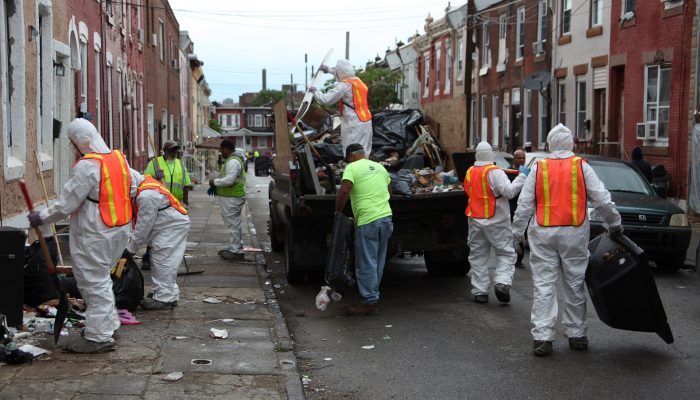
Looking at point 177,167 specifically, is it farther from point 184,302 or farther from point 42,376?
point 42,376

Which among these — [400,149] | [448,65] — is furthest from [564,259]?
[448,65]

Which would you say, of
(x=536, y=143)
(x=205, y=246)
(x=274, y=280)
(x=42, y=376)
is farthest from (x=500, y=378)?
(x=536, y=143)

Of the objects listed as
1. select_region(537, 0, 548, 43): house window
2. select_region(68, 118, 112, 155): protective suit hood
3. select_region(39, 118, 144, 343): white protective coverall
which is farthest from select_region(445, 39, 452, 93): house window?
select_region(39, 118, 144, 343): white protective coverall

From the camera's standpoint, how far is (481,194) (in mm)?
9227

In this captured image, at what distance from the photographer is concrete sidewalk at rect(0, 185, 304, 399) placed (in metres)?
5.73

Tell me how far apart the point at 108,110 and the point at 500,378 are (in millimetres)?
15501

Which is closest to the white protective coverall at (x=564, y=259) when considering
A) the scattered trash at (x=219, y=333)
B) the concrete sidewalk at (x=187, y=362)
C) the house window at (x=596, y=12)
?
the concrete sidewalk at (x=187, y=362)

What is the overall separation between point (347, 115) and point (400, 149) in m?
1.38

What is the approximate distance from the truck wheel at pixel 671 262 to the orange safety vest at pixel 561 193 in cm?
534

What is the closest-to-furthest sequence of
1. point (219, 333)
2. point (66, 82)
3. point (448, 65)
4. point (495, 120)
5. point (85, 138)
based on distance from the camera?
point (85, 138) → point (219, 333) → point (66, 82) → point (495, 120) → point (448, 65)

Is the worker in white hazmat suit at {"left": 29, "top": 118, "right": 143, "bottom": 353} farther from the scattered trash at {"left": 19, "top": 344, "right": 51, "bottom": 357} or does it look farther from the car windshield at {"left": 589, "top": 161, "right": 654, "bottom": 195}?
the car windshield at {"left": 589, "top": 161, "right": 654, "bottom": 195}

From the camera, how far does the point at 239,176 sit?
39.9ft

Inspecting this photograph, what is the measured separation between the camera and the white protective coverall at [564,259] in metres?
7.06

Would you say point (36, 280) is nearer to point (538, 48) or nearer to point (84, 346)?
point (84, 346)
